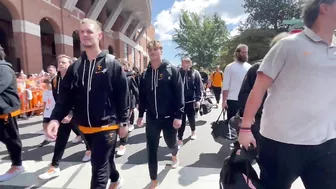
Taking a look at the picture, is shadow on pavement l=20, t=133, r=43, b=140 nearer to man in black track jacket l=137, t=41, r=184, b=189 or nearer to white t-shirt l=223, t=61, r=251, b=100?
man in black track jacket l=137, t=41, r=184, b=189

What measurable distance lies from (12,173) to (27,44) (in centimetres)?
1337

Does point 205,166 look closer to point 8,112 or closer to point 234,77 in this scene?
point 234,77

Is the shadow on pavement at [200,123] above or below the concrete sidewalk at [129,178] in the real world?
above

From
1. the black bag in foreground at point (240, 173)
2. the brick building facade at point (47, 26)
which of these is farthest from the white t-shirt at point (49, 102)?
the brick building facade at point (47, 26)

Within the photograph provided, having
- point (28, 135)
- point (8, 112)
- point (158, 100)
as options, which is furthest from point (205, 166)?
point (28, 135)

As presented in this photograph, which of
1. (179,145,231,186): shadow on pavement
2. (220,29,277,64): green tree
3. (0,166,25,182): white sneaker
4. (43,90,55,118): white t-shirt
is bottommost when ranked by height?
(179,145,231,186): shadow on pavement

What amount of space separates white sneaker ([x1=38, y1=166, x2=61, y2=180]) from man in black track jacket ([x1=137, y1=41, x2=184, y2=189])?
1529mm

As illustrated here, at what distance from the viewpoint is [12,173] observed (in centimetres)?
371

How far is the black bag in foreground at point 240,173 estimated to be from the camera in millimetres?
1869

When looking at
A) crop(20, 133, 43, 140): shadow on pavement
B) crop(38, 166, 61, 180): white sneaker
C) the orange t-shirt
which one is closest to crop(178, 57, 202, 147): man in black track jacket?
crop(38, 166, 61, 180): white sneaker

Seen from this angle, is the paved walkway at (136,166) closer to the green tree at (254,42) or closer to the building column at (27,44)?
the building column at (27,44)

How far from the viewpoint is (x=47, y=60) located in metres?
23.3

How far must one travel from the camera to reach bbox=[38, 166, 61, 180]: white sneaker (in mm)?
3598

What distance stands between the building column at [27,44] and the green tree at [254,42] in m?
25.3
